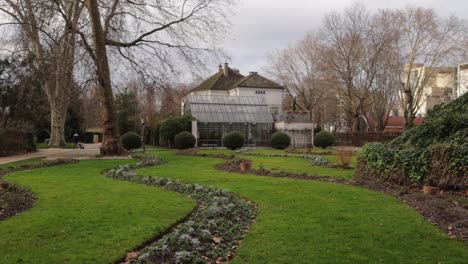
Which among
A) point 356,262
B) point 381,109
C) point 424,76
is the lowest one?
point 356,262

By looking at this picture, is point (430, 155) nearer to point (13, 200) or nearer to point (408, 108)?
point (13, 200)

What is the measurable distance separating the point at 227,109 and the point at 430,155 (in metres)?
31.2

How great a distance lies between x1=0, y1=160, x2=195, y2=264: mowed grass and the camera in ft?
18.5

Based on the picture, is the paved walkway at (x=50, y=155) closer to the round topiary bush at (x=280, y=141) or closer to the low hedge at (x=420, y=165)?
the round topiary bush at (x=280, y=141)

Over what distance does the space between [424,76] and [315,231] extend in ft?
140

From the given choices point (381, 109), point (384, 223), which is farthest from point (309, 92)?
point (384, 223)

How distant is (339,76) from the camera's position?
44875 mm

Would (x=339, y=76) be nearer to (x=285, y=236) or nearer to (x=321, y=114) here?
(x=321, y=114)

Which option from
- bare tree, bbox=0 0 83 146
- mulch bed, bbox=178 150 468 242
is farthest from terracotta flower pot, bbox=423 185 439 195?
bare tree, bbox=0 0 83 146

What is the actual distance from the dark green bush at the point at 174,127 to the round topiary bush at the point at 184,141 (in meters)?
2.73

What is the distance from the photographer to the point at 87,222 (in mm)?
7391

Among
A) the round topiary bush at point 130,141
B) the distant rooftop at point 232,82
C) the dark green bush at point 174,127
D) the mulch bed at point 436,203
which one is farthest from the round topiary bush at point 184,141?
the mulch bed at point 436,203

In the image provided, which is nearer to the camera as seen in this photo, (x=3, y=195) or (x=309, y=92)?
(x=3, y=195)

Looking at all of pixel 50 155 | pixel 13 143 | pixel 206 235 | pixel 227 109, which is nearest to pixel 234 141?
pixel 227 109
